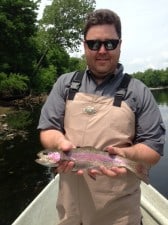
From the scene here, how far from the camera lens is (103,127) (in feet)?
11.5

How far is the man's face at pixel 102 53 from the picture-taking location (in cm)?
360

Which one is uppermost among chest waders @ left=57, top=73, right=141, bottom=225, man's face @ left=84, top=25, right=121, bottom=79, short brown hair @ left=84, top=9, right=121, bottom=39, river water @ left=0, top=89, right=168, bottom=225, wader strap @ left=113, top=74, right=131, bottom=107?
Answer: short brown hair @ left=84, top=9, right=121, bottom=39

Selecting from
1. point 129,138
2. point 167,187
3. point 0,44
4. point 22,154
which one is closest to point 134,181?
point 129,138

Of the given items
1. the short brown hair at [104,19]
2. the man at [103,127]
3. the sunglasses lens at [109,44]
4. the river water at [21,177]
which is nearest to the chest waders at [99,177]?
the man at [103,127]

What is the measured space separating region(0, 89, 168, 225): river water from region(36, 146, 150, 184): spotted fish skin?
7305mm

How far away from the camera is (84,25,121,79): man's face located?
3600 millimetres

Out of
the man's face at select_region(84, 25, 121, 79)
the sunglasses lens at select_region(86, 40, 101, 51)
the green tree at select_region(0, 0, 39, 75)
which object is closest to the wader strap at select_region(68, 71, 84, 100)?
the man's face at select_region(84, 25, 121, 79)

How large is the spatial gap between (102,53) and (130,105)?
54 cm

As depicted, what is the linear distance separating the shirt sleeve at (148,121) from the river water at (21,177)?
751 cm

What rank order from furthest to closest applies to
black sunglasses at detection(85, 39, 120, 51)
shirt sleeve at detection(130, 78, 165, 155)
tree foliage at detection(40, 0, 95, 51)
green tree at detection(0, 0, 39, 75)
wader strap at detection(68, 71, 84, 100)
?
tree foliage at detection(40, 0, 95, 51), green tree at detection(0, 0, 39, 75), wader strap at detection(68, 71, 84, 100), black sunglasses at detection(85, 39, 120, 51), shirt sleeve at detection(130, 78, 165, 155)

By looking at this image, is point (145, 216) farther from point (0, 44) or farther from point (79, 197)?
point (0, 44)

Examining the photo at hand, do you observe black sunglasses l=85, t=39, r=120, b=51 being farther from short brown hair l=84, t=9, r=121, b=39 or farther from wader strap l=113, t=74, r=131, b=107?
wader strap l=113, t=74, r=131, b=107

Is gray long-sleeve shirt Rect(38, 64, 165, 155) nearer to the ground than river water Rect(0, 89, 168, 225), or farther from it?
farther from it

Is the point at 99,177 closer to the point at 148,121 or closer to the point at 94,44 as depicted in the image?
the point at 148,121
